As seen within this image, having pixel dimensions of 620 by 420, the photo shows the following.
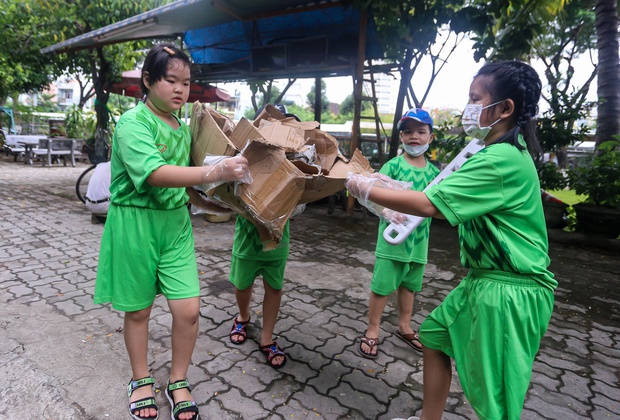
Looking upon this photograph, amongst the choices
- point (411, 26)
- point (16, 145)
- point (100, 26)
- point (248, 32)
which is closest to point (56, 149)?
point (16, 145)

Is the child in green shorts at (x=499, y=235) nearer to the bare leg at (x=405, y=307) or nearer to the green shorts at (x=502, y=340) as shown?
the green shorts at (x=502, y=340)

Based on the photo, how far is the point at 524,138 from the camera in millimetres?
1571

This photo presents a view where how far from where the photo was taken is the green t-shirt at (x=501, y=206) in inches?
56.9

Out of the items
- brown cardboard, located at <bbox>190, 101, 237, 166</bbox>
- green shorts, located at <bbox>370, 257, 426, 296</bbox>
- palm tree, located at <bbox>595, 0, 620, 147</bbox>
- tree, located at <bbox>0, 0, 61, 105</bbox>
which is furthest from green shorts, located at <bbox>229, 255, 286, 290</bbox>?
tree, located at <bbox>0, 0, 61, 105</bbox>

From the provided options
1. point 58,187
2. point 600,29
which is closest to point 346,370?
point 600,29

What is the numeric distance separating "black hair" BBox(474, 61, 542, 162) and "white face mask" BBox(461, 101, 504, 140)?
7cm

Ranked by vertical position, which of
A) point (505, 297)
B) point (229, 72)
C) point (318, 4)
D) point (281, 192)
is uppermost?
point (318, 4)

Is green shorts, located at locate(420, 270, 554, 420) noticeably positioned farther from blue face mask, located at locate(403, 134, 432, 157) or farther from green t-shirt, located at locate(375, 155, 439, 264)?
blue face mask, located at locate(403, 134, 432, 157)

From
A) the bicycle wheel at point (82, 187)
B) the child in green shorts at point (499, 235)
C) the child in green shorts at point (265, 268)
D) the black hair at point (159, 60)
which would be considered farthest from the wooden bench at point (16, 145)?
the child in green shorts at point (499, 235)

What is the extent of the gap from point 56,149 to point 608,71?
14723 mm

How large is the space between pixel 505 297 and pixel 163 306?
2.62m

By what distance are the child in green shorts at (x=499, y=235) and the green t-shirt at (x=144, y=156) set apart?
0.93 m

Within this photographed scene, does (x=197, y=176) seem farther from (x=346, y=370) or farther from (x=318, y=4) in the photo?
(x=318, y=4)

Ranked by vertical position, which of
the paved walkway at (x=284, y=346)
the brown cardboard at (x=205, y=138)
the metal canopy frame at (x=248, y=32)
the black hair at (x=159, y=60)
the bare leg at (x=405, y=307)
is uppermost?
the metal canopy frame at (x=248, y=32)
